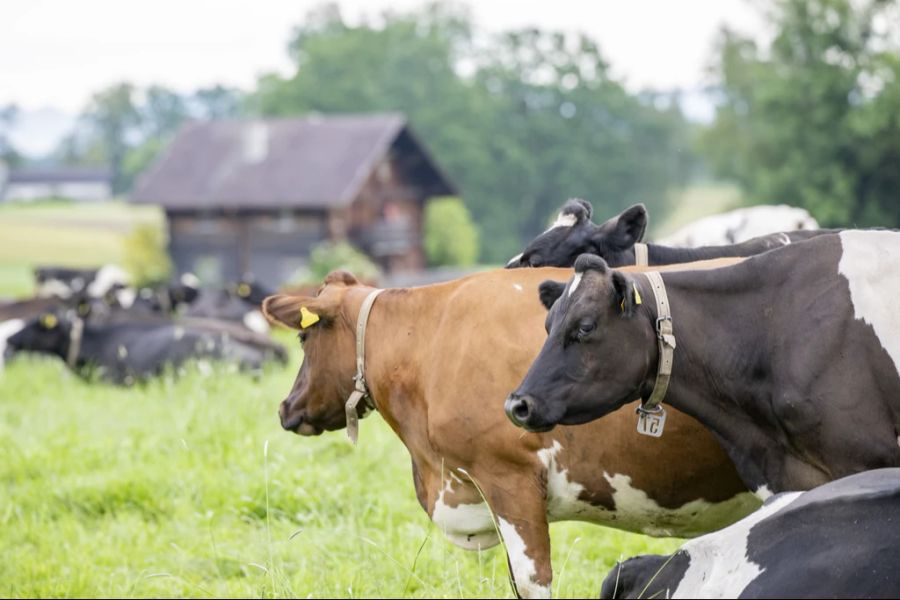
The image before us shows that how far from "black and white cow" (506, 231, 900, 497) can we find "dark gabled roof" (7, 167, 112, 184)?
121666 mm

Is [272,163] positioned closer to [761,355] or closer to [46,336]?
[46,336]

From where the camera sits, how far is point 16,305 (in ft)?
76.2

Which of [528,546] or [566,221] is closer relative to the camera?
[528,546]

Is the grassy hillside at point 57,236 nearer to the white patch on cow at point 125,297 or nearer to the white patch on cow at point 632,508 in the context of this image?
the white patch on cow at point 125,297

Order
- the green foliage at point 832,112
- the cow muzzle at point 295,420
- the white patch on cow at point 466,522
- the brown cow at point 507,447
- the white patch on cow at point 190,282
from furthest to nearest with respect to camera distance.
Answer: the green foliage at point 832,112 → the white patch on cow at point 190,282 → the cow muzzle at point 295,420 → the white patch on cow at point 466,522 → the brown cow at point 507,447

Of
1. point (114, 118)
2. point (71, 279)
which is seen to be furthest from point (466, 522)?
point (114, 118)

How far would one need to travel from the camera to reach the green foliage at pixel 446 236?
190 feet

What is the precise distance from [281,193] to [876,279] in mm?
45342

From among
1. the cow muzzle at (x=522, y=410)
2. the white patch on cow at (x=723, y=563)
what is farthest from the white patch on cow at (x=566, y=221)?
the white patch on cow at (x=723, y=563)

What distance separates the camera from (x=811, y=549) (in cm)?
379

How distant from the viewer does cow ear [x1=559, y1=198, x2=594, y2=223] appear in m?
6.16

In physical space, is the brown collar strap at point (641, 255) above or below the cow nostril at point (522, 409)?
above

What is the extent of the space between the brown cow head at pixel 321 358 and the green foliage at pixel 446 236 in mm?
51633

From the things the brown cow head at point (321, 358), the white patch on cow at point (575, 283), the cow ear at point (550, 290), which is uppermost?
the white patch on cow at point (575, 283)
